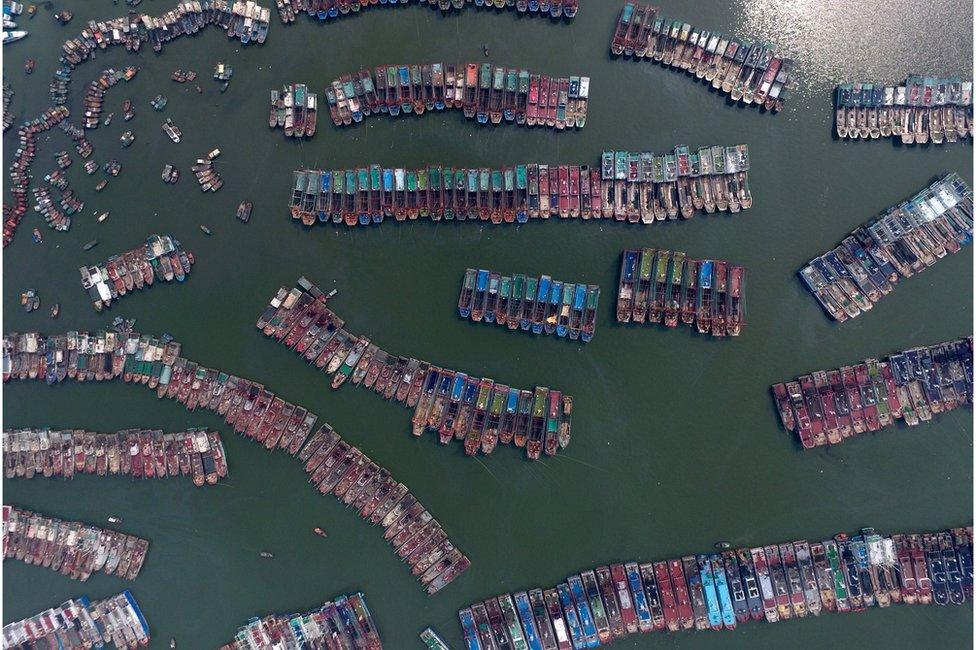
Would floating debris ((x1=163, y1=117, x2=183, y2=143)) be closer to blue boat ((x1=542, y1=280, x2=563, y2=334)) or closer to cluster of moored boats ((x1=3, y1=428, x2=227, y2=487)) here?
cluster of moored boats ((x1=3, y1=428, x2=227, y2=487))

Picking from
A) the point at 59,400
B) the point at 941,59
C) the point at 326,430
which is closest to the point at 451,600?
the point at 326,430

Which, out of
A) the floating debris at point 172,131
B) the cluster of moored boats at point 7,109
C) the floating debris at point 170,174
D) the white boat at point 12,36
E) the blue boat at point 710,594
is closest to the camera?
the blue boat at point 710,594

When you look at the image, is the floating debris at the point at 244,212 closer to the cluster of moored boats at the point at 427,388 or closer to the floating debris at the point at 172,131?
the cluster of moored boats at the point at 427,388

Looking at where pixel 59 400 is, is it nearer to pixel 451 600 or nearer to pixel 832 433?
pixel 451 600

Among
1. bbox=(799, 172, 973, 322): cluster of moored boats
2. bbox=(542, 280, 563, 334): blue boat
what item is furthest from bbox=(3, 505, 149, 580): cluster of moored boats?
bbox=(799, 172, 973, 322): cluster of moored boats

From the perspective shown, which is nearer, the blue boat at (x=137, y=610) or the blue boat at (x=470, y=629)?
the blue boat at (x=470, y=629)

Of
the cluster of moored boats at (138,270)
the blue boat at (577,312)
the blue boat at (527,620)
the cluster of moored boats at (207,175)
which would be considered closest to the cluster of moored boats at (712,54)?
the blue boat at (577,312)
